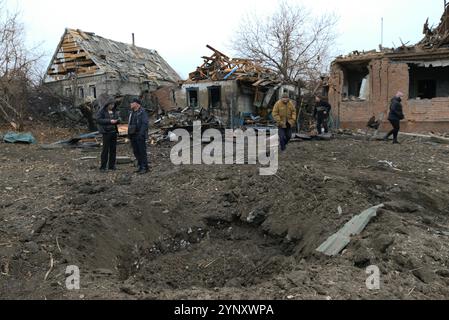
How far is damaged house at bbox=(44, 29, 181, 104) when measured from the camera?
25.0 metres

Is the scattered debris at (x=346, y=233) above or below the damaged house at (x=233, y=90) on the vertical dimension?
below

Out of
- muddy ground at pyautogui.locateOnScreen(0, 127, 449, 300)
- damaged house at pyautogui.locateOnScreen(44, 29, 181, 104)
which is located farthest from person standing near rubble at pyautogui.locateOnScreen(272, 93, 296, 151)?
damaged house at pyautogui.locateOnScreen(44, 29, 181, 104)

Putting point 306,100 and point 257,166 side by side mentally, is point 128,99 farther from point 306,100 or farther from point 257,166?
point 257,166

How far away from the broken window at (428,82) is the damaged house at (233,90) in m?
5.56

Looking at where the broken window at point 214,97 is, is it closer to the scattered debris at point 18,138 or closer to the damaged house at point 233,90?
the damaged house at point 233,90

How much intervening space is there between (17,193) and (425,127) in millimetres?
15798

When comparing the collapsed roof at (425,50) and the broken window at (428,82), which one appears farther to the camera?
the broken window at (428,82)

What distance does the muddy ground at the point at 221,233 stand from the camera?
3.45 metres

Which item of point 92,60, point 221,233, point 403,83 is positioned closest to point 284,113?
point 221,233

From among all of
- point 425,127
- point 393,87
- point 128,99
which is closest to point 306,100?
point 393,87

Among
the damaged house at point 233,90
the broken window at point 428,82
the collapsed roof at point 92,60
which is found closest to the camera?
the broken window at point 428,82

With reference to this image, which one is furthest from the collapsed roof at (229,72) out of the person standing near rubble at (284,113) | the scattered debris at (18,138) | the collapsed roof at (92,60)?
the person standing near rubble at (284,113)

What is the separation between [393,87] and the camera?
55.2 ft

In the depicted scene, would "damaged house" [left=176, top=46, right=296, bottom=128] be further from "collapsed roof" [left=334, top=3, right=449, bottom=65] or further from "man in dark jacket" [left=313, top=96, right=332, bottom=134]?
"man in dark jacket" [left=313, top=96, right=332, bottom=134]
